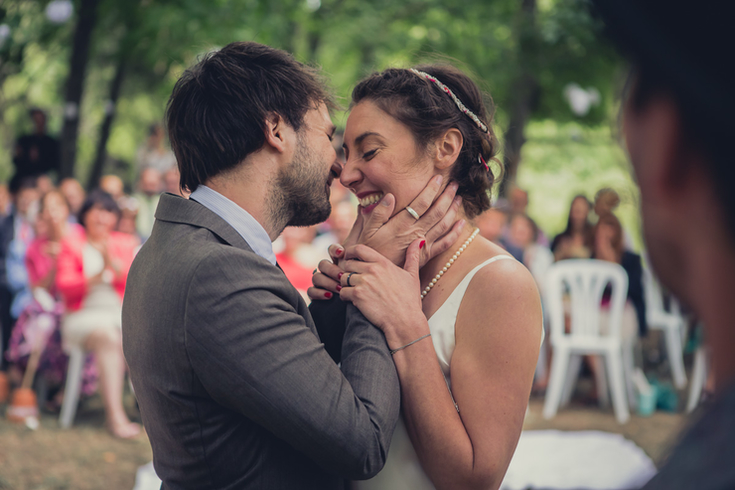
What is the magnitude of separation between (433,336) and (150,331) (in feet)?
2.75

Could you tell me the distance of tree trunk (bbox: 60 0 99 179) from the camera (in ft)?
31.5

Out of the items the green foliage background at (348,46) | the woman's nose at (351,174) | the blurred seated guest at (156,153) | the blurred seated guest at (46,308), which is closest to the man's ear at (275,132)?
the woman's nose at (351,174)

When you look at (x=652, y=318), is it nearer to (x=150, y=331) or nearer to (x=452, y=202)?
(x=452, y=202)

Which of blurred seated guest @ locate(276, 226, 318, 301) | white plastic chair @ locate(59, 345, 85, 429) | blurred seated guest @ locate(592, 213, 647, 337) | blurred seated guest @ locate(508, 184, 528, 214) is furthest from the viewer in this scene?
blurred seated guest @ locate(508, 184, 528, 214)

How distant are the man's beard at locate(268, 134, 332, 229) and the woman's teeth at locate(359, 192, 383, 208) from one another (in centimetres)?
23

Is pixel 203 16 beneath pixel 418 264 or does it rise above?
above

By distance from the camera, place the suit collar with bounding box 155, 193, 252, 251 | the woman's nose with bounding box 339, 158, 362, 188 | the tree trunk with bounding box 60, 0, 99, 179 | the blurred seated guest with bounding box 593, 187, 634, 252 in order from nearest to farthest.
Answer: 1. the suit collar with bounding box 155, 193, 252, 251
2. the woman's nose with bounding box 339, 158, 362, 188
3. the blurred seated guest with bounding box 593, 187, 634, 252
4. the tree trunk with bounding box 60, 0, 99, 179

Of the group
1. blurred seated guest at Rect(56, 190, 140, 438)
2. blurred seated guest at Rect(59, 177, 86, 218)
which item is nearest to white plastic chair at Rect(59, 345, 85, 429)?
blurred seated guest at Rect(56, 190, 140, 438)

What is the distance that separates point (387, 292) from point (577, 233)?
6.69 metres

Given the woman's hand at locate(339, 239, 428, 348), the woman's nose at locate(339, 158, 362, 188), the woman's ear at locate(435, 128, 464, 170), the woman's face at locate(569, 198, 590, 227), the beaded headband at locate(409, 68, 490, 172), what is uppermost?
the woman's face at locate(569, 198, 590, 227)

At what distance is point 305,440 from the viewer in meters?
1.31

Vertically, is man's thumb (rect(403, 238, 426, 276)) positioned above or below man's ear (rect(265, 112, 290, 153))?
below

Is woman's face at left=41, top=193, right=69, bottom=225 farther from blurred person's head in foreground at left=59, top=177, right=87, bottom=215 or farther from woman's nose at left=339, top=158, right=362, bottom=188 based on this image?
woman's nose at left=339, top=158, right=362, bottom=188

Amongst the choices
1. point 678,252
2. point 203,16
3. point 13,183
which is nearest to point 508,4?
→ point 203,16
